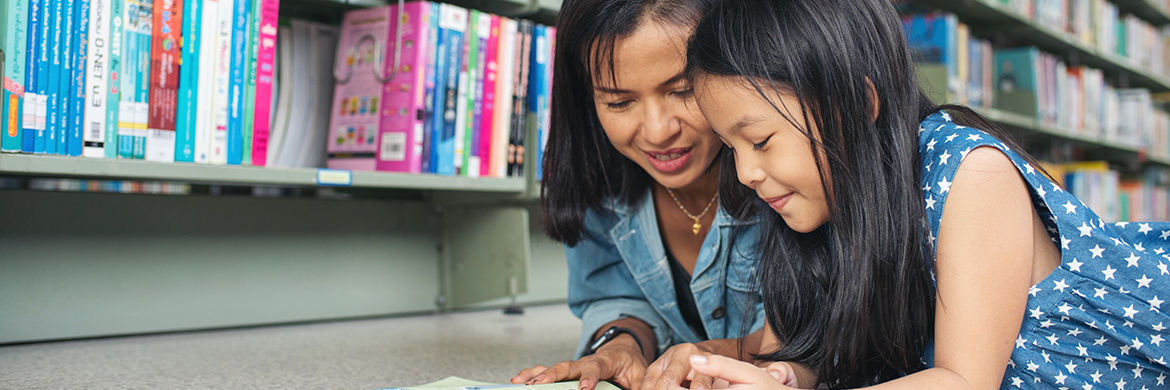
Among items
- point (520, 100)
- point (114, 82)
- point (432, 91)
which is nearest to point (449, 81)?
point (432, 91)

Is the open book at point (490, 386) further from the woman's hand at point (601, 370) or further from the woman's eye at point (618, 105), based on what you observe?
the woman's eye at point (618, 105)

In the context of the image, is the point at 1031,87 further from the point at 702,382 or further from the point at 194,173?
the point at 194,173

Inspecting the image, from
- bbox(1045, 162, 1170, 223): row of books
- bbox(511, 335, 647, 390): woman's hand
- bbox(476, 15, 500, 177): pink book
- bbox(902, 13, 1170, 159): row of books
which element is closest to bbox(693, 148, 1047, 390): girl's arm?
Answer: bbox(511, 335, 647, 390): woman's hand

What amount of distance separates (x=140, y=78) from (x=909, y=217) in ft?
2.91

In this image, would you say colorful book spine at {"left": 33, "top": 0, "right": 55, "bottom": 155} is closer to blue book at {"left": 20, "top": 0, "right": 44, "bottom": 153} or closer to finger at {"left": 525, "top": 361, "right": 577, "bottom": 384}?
blue book at {"left": 20, "top": 0, "right": 44, "bottom": 153}

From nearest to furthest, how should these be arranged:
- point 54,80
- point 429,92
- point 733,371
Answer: point 733,371, point 54,80, point 429,92

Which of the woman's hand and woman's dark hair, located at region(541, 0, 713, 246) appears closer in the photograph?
the woman's hand

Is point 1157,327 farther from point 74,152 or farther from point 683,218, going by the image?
point 74,152

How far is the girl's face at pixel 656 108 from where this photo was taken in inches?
30.1

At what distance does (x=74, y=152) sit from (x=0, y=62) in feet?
0.39

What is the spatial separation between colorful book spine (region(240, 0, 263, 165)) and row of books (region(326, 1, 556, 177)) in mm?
195

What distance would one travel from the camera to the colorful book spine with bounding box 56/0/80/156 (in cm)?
84

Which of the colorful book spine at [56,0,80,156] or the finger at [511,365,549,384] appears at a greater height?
the colorful book spine at [56,0,80,156]

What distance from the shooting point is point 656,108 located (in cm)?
79
